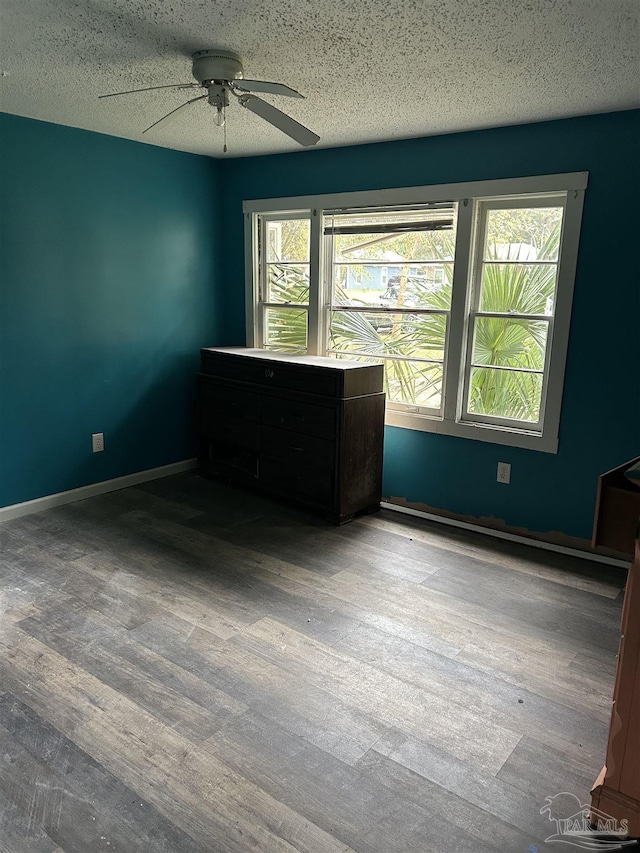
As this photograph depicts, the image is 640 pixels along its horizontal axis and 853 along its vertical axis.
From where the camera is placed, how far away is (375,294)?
402 cm

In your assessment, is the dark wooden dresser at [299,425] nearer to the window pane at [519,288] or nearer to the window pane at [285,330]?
the window pane at [285,330]

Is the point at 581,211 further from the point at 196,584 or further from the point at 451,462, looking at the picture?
the point at 196,584

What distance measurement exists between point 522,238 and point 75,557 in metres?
3.04

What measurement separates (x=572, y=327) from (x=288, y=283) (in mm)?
2084

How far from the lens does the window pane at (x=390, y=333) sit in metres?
3.82

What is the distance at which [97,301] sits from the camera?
3984 millimetres

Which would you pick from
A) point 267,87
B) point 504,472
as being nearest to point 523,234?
point 504,472

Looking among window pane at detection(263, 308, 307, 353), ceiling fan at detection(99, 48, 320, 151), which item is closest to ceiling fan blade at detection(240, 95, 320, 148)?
ceiling fan at detection(99, 48, 320, 151)

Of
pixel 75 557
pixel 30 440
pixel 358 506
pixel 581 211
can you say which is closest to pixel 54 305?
pixel 30 440

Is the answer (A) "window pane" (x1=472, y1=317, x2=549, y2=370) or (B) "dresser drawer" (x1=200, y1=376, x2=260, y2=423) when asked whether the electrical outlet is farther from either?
(B) "dresser drawer" (x1=200, y1=376, x2=260, y2=423)

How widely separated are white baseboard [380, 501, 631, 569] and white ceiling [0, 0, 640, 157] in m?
2.30

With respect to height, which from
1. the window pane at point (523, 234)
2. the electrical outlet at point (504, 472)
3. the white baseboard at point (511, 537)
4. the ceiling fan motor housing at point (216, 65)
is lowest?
the white baseboard at point (511, 537)

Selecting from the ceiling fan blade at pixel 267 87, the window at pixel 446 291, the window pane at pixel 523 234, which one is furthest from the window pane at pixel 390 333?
the ceiling fan blade at pixel 267 87

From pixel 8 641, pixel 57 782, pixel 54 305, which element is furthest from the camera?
pixel 54 305
